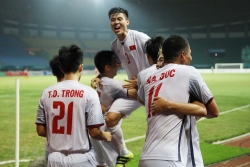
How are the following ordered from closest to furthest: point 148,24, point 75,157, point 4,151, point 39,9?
point 75,157 → point 4,151 → point 39,9 → point 148,24

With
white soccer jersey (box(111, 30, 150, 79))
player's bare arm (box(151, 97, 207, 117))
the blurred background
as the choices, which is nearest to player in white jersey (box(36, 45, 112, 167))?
player's bare arm (box(151, 97, 207, 117))

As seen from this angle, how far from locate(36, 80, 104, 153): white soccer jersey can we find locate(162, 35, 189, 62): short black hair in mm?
788

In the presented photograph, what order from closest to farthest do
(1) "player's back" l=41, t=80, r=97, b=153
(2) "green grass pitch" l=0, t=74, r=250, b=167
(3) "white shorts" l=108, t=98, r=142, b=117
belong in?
(1) "player's back" l=41, t=80, r=97, b=153
(3) "white shorts" l=108, t=98, r=142, b=117
(2) "green grass pitch" l=0, t=74, r=250, b=167

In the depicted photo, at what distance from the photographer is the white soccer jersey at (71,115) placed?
3.11 metres

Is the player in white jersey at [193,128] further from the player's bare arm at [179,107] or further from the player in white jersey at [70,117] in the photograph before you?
the player in white jersey at [70,117]

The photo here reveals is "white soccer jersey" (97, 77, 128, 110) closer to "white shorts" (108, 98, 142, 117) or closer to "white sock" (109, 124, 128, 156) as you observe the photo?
"white shorts" (108, 98, 142, 117)

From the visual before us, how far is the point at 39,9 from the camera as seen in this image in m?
60.9

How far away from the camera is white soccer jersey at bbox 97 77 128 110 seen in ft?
15.2

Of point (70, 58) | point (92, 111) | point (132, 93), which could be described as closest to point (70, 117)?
point (92, 111)

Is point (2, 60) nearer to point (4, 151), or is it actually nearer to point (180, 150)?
point (4, 151)

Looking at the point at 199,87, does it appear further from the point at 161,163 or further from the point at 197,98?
the point at 161,163

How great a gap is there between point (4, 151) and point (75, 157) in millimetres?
4191

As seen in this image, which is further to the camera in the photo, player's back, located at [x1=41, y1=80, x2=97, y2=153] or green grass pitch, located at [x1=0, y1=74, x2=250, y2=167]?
Answer: green grass pitch, located at [x1=0, y1=74, x2=250, y2=167]

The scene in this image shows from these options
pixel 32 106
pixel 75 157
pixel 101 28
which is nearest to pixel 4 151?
pixel 75 157
